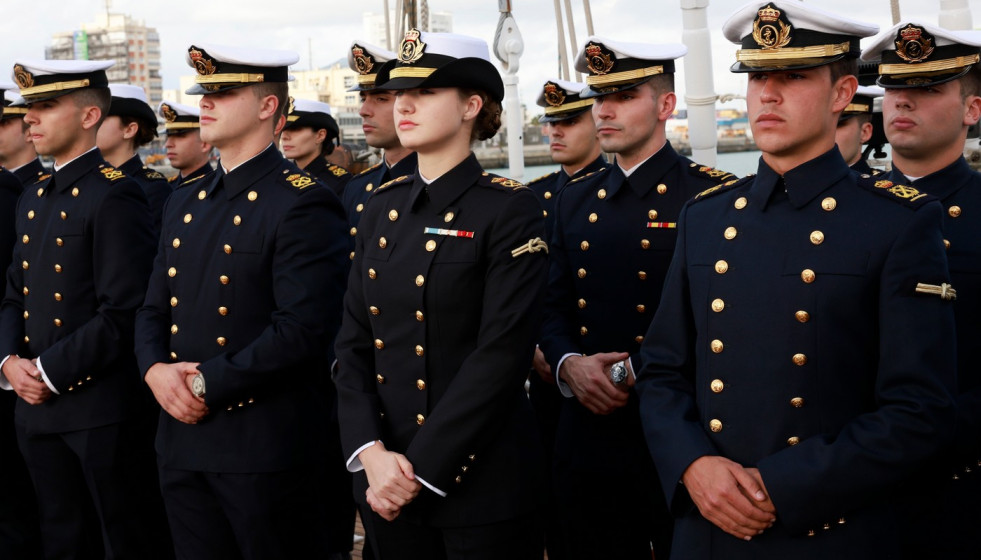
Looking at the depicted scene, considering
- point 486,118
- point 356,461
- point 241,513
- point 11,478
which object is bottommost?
point 11,478

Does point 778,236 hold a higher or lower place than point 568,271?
higher

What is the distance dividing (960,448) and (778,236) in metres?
0.91

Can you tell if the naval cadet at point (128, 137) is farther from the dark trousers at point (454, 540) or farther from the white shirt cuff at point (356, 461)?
the dark trousers at point (454, 540)

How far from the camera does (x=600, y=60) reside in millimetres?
3848

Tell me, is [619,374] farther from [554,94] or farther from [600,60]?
[554,94]

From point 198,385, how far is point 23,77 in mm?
1708

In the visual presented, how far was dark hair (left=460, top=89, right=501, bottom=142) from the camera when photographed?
3140 mm

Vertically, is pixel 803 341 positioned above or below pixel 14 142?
below

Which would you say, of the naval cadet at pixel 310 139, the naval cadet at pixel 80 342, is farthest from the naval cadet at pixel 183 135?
the naval cadet at pixel 80 342

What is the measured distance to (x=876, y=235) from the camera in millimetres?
2285

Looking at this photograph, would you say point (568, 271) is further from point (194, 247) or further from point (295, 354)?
point (194, 247)

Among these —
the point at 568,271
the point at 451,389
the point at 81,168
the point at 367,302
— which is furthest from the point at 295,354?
the point at 81,168

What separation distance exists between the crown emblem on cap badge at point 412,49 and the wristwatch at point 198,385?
1.20 m

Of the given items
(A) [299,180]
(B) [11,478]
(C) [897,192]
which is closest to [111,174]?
(A) [299,180]
